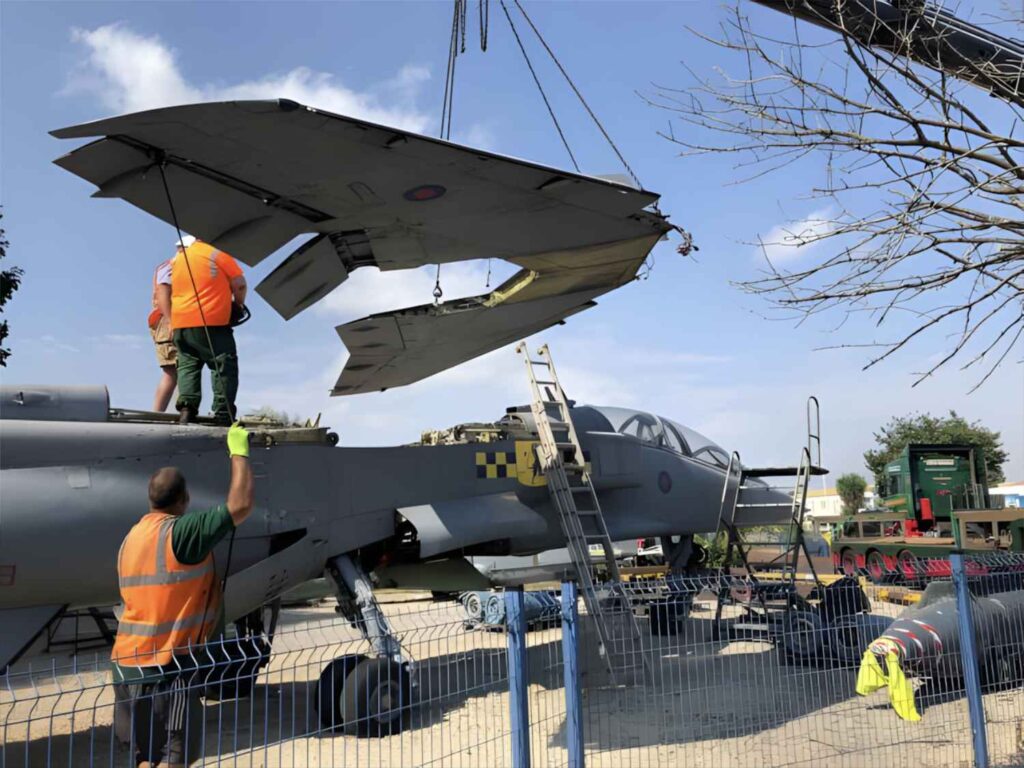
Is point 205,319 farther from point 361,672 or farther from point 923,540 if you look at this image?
point 923,540

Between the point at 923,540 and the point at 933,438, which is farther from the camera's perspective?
the point at 933,438

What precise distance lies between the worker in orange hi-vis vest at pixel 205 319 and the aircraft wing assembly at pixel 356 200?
0.54 meters

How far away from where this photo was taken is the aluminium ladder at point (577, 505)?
8586mm

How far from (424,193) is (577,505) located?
5.28m

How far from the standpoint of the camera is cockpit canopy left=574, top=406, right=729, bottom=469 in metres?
11.4

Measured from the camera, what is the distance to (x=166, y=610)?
412cm

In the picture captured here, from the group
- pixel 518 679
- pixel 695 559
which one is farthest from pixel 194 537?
pixel 695 559

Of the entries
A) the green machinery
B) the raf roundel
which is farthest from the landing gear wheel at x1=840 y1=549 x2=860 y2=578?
the raf roundel

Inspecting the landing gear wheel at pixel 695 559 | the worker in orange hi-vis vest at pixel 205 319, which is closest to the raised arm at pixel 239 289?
the worker in orange hi-vis vest at pixel 205 319

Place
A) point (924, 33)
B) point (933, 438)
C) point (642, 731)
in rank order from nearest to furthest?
point (924, 33)
point (642, 731)
point (933, 438)

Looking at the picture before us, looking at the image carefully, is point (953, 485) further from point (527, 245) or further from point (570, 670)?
point (570, 670)

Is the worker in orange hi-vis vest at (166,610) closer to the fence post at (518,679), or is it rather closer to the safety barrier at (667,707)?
the safety barrier at (667,707)

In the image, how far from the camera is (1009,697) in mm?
7996

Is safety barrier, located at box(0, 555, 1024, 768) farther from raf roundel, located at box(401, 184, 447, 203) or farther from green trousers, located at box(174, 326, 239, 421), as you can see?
raf roundel, located at box(401, 184, 447, 203)
